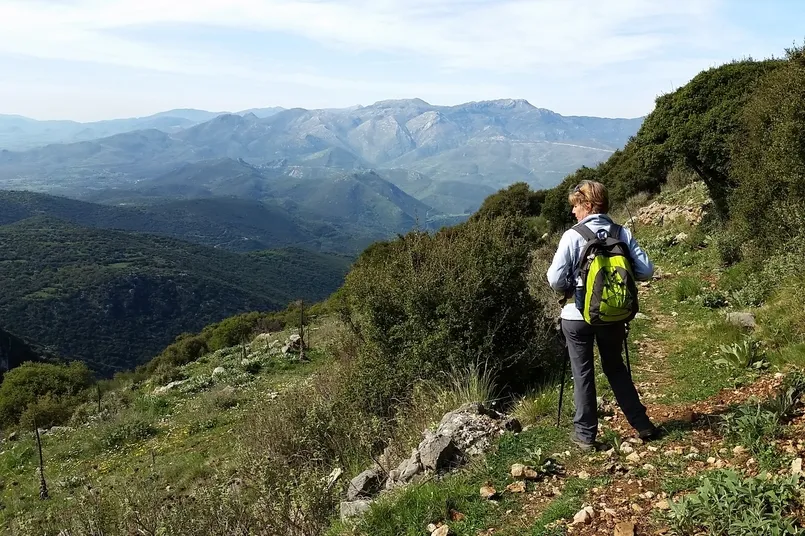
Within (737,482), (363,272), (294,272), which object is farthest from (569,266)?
(294,272)

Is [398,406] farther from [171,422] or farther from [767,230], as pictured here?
[171,422]

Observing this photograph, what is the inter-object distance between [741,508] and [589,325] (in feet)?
5.17

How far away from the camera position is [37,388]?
26438 mm

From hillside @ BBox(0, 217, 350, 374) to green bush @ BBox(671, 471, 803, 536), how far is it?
85869mm

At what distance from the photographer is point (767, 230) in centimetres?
938

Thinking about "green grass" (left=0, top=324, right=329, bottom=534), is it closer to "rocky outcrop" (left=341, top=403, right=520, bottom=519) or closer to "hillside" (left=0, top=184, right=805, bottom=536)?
"hillside" (left=0, top=184, right=805, bottom=536)

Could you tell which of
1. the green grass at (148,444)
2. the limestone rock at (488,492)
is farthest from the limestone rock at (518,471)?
the green grass at (148,444)

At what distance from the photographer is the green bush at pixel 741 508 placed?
2.61 m

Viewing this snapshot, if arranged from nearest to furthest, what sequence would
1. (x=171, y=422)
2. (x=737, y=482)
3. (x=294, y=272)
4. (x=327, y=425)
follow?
(x=737, y=482)
(x=327, y=425)
(x=171, y=422)
(x=294, y=272)

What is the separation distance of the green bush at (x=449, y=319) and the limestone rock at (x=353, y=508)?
2.43 m

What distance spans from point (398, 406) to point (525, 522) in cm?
340

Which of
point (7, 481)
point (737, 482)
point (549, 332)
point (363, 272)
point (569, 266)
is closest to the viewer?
point (737, 482)

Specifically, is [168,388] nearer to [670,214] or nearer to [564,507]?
[564,507]

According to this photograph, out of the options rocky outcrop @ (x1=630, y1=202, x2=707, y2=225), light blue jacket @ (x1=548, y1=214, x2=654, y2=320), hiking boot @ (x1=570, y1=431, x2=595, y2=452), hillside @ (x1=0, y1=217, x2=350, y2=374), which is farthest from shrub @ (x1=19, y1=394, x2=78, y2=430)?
hillside @ (x1=0, y1=217, x2=350, y2=374)
